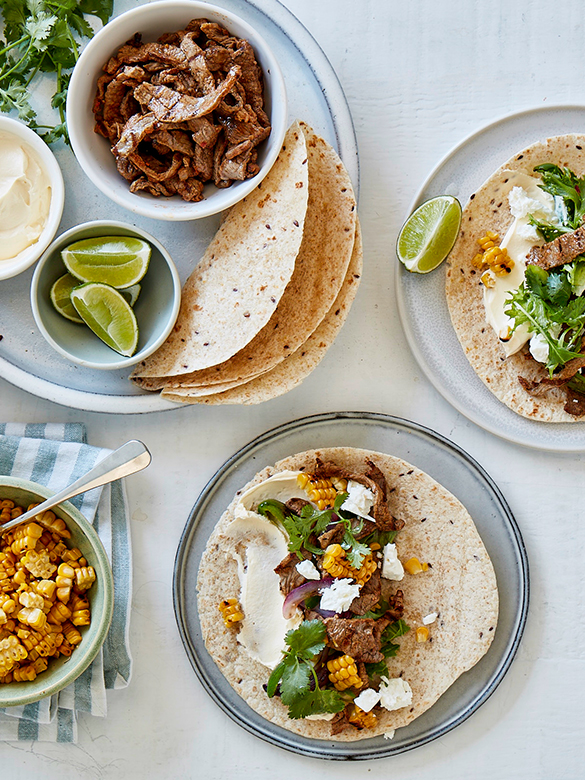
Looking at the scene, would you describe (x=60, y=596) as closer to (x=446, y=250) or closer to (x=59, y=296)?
(x=59, y=296)

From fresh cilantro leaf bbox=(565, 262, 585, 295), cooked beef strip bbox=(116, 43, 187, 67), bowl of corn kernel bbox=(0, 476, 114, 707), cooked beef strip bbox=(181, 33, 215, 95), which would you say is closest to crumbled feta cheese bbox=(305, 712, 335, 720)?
bowl of corn kernel bbox=(0, 476, 114, 707)

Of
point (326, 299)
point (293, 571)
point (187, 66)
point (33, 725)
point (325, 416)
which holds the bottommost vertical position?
point (33, 725)

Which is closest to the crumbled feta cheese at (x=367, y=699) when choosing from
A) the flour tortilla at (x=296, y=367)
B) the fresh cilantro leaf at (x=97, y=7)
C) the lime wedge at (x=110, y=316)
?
the flour tortilla at (x=296, y=367)

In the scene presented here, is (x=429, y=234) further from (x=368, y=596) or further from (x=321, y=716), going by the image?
(x=321, y=716)

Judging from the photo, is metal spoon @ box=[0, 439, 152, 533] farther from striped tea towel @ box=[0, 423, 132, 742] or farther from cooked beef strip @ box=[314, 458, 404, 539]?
cooked beef strip @ box=[314, 458, 404, 539]

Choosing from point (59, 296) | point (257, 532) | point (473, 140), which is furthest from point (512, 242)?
point (59, 296)

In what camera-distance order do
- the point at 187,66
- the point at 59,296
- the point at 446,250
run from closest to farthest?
the point at 187,66 < the point at 59,296 < the point at 446,250

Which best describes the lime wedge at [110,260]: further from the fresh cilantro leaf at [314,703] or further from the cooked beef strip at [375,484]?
the fresh cilantro leaf at [314,703]
